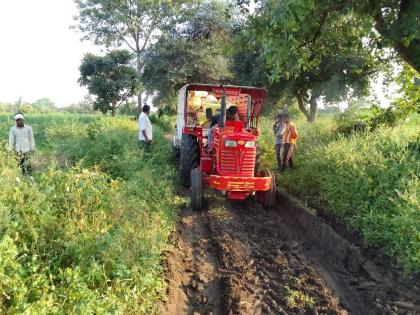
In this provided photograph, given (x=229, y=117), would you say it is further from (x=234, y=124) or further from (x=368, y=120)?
(x=368, y=120)

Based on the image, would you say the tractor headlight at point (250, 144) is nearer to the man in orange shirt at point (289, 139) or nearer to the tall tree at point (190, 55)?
the man in orange shirt at point (289, 139)

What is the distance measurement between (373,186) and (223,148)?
254 cm

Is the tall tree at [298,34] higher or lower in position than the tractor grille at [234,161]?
higher

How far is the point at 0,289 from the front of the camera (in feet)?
9.16

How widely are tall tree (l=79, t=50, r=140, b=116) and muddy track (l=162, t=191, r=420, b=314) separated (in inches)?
656

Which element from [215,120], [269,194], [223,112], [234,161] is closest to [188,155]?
[215,120]

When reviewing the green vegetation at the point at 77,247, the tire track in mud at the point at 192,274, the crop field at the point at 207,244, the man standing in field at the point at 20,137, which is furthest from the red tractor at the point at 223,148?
the man standing in field at the point at 20,137

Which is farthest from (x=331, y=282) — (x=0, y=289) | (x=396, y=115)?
(x=396, y=115)

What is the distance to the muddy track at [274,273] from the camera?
13.0ft

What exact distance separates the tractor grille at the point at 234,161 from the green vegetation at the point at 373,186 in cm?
149

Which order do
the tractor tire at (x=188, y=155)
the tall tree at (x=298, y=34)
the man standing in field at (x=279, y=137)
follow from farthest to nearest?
the man standing in field at (x=279, y=137), the tractor tire at (x=188, y=155), the tall tree at (x=298, y=34)

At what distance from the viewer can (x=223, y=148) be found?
6.65m

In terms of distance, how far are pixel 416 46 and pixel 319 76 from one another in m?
9.55

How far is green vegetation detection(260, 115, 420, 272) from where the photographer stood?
184 inches
